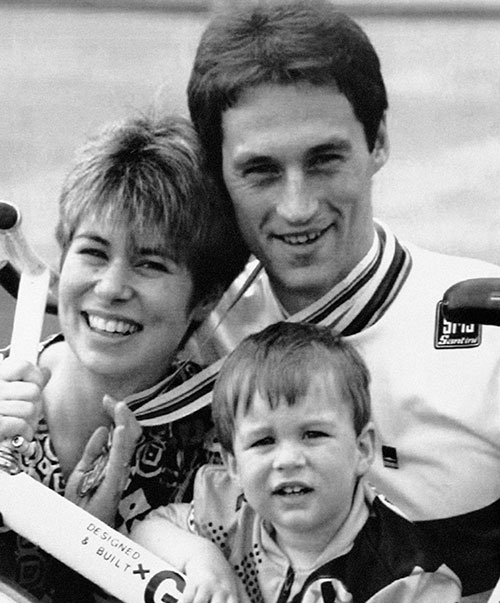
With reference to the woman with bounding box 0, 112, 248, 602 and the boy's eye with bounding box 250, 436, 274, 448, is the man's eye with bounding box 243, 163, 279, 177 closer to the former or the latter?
the woman with bounding box 0, 112, 248, 602

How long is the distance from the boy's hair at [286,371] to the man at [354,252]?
0.11 meters

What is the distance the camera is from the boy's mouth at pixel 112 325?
1.45 meters

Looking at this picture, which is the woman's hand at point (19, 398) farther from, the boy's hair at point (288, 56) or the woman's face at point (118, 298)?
the boy's hair at point (288, 56)

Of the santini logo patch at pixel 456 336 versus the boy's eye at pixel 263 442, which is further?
the santini logo patch at pixel 456 336

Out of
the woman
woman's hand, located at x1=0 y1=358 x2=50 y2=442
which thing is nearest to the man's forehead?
the woman

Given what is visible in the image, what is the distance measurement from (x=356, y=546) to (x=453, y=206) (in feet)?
1.29

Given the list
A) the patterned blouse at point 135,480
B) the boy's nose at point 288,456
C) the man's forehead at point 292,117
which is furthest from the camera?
the patterned blouse at point 135,480

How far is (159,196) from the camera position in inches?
57.8

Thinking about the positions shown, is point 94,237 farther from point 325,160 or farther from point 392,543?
point 392,543

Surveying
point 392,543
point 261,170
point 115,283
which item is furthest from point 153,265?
point 392,543

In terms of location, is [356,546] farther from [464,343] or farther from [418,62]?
[418,62]

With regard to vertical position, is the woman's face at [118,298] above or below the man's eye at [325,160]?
below

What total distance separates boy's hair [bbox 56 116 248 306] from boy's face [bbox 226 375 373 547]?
0.76 ft

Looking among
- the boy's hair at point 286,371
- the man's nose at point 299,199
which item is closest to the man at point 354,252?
the man's nose at point 299,199
